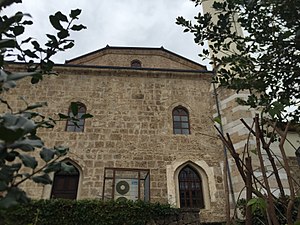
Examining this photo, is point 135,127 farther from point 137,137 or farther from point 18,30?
point 18,30

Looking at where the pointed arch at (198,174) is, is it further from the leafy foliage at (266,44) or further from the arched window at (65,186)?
the leafy foliage at (266,44)

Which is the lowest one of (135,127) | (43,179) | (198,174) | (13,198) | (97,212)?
(13,198)

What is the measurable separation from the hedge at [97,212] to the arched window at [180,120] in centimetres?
389

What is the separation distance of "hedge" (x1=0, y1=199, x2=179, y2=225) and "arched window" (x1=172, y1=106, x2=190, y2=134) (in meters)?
3.89

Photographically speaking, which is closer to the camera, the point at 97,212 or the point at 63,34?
the point at 63,34

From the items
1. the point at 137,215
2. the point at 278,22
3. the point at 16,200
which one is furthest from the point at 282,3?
the point at 137,215

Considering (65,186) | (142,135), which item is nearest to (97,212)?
(65,186)

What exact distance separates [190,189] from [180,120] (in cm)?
269

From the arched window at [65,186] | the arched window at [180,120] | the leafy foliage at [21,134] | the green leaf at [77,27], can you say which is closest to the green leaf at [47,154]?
the leafy foliage at [21,134]

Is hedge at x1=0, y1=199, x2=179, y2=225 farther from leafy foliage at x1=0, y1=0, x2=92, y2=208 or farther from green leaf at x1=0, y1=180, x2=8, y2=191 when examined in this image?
green leaf at x1=0, y1=180, x2=8, y2=191

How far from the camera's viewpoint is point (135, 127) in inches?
384

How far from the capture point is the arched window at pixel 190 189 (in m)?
8.52

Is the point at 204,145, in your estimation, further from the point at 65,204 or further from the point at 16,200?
the point at 16,200

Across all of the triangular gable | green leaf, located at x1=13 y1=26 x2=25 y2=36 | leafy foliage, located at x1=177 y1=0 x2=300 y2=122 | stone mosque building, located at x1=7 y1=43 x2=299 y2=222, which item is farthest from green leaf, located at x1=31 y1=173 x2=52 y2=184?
the triangular gable
